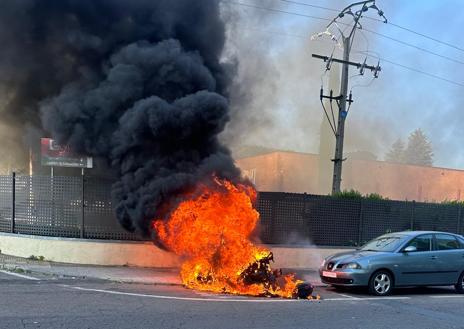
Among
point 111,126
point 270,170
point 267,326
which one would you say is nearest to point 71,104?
point 111,126

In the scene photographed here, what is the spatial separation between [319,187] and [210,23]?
3498cm

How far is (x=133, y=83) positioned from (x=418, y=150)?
81199 millimetres

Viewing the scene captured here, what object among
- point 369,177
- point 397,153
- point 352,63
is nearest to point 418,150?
point 397,153

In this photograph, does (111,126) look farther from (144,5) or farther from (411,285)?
(411,285)

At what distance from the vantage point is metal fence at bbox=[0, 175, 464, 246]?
1223 centimetres

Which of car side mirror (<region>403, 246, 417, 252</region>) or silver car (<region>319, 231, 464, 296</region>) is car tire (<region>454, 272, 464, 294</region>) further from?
car side mirror (<region>403, 246, 417, 252</region>)

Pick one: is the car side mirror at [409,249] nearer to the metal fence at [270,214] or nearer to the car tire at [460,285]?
the car tire at [460,285]

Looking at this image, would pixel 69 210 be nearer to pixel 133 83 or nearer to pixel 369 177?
pixel 133 83

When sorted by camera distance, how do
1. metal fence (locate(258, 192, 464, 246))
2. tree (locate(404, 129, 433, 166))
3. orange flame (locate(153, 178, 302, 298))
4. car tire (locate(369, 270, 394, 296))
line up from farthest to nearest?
tree (locate(404, 129, 433, 166))
metal fence (locate(258, 192, 464, 246))
car tire (locate(369, 270, 394, 296))
orange flame (locate(153, 178, 302, 298))

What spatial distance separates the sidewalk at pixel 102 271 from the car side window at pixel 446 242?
264 centimetres

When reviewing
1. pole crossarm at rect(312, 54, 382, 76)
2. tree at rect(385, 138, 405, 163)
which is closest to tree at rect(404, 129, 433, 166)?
tree at rect(385, 138, 405, 163)

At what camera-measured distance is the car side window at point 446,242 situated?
10.5m

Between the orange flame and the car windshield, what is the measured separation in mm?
1958

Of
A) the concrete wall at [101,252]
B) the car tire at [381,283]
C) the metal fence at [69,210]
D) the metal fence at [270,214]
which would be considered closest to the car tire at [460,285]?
the car tire at [381,283]
